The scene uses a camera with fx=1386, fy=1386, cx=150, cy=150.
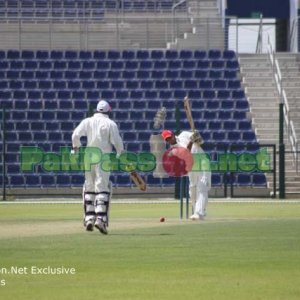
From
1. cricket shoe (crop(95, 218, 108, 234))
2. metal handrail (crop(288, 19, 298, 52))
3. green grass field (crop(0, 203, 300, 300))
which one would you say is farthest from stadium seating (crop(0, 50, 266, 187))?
cricket shoe (crop(95, 218, 108, 234))

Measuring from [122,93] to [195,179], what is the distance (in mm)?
15228

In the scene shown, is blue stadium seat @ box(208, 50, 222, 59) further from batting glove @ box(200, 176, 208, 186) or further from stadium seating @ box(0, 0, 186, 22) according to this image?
batting glove @ box(200, 176, 208, 186)

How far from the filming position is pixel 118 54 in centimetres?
4144

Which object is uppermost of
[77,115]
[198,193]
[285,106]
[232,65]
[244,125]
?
[232,65]

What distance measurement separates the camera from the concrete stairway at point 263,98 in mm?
39625

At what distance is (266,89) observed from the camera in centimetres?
4200

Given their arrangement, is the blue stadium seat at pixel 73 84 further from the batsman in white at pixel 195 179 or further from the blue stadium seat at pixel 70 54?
the batsman in white at pixel 195 179

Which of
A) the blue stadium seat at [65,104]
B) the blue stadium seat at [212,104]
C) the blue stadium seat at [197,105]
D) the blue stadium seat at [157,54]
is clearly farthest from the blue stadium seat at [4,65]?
the blue stadium seat at [212,104]

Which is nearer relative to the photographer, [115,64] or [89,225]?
[89,225]

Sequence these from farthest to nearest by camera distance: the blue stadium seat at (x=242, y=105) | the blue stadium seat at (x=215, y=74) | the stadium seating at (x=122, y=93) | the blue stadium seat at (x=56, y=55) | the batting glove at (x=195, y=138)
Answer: the blue stadium seat at (x=56, y=55) → the blue stadium seat at (x=215, y=74) → the blue stadium seat at (x=242, y=105) → the stadium seating at (x=122, y=93) → the batting glove at (x=195, y=138)

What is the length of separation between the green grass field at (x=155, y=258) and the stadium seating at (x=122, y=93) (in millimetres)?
13598

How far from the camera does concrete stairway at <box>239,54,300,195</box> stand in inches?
1560

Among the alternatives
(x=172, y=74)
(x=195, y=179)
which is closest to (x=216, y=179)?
(x=172, y=74)

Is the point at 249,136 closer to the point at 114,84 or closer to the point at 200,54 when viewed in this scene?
the point at 200,54
